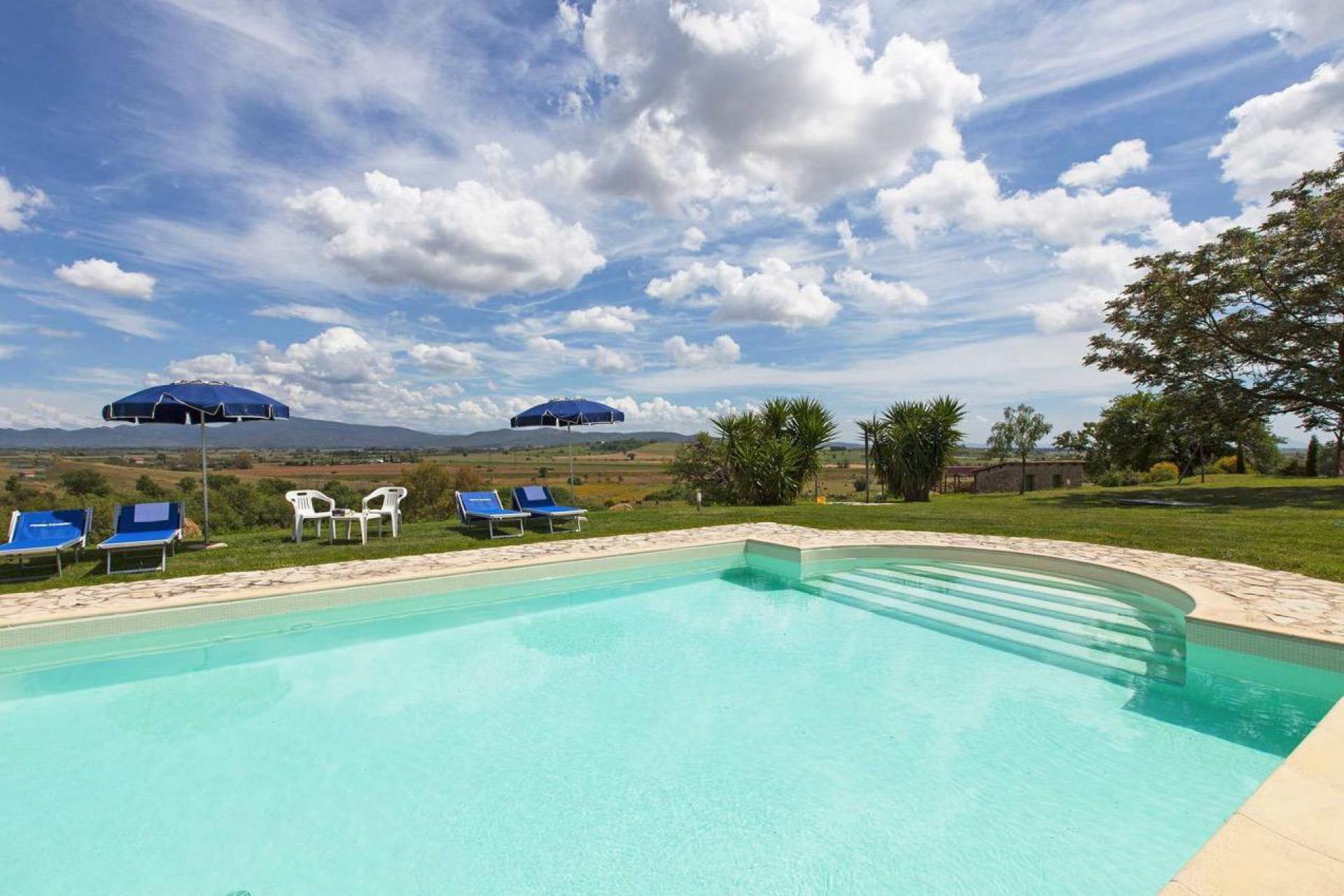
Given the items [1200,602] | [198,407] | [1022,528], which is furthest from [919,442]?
[198,407]

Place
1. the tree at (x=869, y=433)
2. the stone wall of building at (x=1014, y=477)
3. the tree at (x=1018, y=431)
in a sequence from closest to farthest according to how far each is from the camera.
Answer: the tree at (x=869, y=433) → the stone wall of building at (x=1014, y=477) → the tree at (x=1018, y=431)

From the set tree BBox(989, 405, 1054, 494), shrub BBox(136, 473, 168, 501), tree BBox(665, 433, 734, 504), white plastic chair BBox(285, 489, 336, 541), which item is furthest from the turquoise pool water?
tree BBox(989, 405, 1054, 494)

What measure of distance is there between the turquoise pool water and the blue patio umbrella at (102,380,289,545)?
13.0ft

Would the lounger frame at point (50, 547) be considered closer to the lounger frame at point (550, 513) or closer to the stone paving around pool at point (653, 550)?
the stone paving around pool at point (653, 550)

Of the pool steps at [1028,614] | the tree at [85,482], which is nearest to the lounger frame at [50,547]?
the pool steps at [1028,614]

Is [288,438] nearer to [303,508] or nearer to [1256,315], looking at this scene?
[303,508]

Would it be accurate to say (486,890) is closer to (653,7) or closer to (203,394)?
(203,394)

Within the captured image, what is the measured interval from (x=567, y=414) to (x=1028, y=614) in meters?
8.19

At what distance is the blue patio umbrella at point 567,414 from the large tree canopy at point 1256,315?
15.9m

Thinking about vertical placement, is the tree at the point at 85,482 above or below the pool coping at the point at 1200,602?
above

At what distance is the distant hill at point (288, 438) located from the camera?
32.6ft

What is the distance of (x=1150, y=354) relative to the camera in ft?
57.6

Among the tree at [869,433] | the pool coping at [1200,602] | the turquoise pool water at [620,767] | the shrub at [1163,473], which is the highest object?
the tree at [869,433]

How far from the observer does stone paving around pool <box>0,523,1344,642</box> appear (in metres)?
4.91
